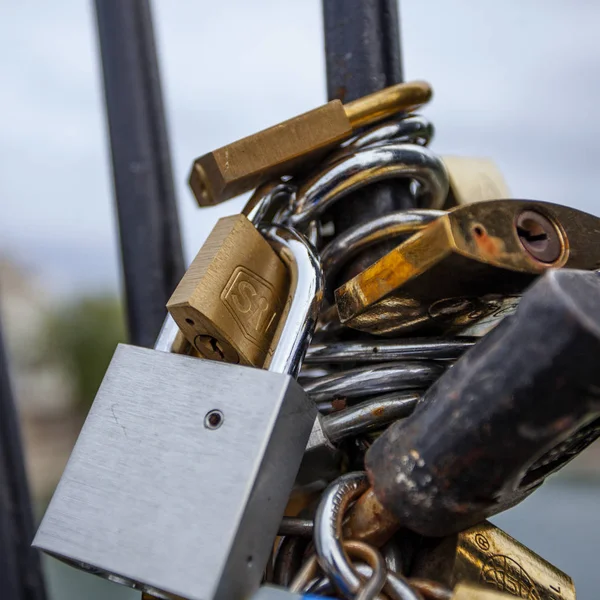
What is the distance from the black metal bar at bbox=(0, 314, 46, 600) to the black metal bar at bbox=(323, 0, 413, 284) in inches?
20.4

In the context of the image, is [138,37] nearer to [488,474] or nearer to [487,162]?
[487,162]

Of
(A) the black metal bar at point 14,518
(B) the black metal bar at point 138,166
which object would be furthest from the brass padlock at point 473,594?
(A) the black metal bar at point 14,518

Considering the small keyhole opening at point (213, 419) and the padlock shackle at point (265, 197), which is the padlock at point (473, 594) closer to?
the small keyhole opening at point (213, 419)

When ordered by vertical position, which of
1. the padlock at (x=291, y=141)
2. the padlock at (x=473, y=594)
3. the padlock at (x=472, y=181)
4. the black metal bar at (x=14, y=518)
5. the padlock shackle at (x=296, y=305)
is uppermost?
the padlock at (x=291, y=141)

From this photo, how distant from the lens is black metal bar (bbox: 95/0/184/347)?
75 cm

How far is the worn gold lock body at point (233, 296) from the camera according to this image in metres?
0.46

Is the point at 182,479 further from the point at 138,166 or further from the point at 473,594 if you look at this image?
the point at 138,166

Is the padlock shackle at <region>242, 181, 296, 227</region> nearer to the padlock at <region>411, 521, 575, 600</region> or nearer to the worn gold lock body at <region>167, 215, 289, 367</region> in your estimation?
the worn gold lock body at <region>167, 215, 289, 367</region>

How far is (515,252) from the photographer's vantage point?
0.40 meters

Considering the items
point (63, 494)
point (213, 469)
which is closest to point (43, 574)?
point (63, 494)

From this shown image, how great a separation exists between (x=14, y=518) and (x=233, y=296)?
1.72 feet

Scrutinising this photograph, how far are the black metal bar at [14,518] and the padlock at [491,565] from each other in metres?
0.56

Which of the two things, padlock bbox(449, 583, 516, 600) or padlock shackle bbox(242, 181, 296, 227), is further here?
padlock shackle bbox(242, 181, 296, 227)

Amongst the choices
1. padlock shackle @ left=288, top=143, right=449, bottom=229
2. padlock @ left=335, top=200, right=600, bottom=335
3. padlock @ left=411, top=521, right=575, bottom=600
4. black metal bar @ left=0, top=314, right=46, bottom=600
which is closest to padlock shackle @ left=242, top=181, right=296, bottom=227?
padlock shackle @ left=288, top=143, right=449, bottom=229
